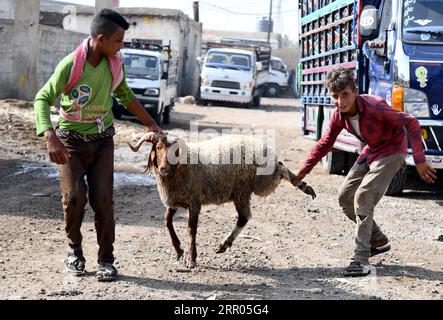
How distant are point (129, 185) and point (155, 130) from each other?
15.6 ft

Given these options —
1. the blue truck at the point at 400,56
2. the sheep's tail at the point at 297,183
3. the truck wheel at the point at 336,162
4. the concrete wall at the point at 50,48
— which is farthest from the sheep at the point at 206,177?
the concrete wall at the point at 50,48

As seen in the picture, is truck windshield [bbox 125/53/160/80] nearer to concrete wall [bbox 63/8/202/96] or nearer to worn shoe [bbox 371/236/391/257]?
concrete wall [bbox 63/8/202/96]

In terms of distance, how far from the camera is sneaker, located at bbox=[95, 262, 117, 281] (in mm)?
5734

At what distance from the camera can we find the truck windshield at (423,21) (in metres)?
9.44

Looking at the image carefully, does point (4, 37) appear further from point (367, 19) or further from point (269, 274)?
point (269, 274)

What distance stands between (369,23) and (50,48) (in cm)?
1585

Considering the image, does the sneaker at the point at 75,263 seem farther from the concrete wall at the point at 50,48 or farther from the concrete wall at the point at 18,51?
the concrete wall at the point at 50,48

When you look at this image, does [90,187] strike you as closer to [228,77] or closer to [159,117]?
[159,117]

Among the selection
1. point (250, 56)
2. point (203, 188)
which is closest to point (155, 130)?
Answer: point (203, 188)

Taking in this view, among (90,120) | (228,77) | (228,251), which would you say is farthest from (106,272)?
(228,77)

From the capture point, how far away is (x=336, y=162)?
502 inches

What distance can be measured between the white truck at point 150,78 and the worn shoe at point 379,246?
13.2 metres

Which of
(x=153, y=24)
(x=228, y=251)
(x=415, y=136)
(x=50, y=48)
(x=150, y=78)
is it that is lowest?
(x=228, y=251)

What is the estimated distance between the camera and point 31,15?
2025cm
